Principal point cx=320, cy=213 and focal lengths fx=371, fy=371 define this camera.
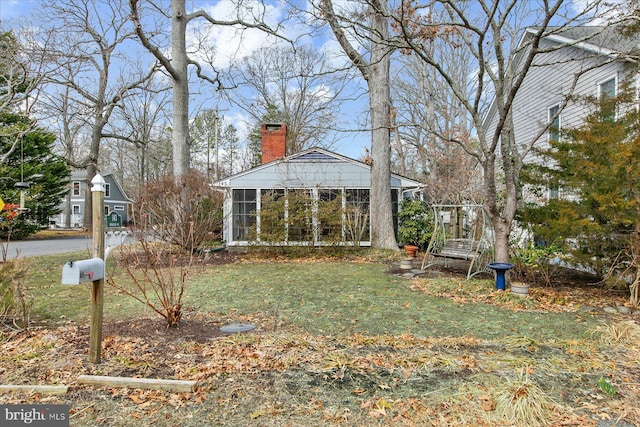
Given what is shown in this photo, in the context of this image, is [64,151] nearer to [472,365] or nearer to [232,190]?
[232,190]

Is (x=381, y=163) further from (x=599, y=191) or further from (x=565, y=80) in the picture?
(x=599, y=191)

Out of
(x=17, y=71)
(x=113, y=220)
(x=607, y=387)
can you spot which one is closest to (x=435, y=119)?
(x=17, y=71)

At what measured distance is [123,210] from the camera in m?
40.9

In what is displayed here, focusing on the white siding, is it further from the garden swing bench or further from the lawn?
the lawn

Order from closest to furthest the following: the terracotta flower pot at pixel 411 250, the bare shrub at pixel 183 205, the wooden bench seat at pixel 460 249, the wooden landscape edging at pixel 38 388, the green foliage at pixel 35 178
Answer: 1. the wooden landscape edging at pixel 38 388
2. the wooden bench seat at pixel 460 249
3. the bare shrub at pixel 183 205
4. the terracotta flower pot at pixel 411 250
5. the green foliage at pixel 35 178

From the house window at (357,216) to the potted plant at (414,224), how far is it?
3.93 feet

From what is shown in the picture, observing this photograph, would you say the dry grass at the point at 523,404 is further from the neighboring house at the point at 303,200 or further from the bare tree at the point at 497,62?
the neighboring house at the point at 303,200

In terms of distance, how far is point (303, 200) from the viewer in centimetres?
1097

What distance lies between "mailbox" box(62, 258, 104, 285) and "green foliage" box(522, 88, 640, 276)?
630 centimetres

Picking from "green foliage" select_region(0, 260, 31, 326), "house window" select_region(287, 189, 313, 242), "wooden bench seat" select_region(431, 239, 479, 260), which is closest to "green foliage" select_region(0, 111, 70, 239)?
"house window" select_region(287, 189, 313, 242)

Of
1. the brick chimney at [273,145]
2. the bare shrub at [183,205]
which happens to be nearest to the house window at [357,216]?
the brick chimney at [273,145]

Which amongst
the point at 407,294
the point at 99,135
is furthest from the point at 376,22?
the point at 99,135

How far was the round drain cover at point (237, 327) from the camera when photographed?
4184 millimetres

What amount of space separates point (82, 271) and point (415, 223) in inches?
425
